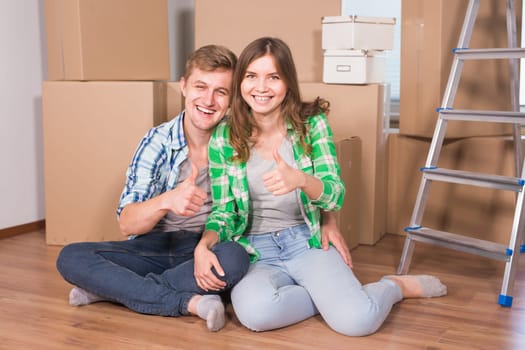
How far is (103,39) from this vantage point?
2912 mm

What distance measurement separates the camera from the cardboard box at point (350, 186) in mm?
2775

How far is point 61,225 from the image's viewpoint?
2959mm

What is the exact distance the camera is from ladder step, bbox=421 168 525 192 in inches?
89.1

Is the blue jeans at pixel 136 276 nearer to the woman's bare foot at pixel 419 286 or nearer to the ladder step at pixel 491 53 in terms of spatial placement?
the woman's bare foot at pixel 419 286

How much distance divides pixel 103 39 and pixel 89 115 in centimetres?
31

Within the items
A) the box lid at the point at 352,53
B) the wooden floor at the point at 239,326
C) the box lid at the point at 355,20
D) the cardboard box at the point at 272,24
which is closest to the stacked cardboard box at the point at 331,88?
the cardboard box at the point at 272,24

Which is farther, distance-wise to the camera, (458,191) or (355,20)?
(458,191)

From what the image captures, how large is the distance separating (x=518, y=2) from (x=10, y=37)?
2.12 metres

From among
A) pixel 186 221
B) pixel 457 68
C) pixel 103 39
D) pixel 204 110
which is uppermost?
pixel 103 39

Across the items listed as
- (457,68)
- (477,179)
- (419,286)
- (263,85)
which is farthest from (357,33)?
(419,286)

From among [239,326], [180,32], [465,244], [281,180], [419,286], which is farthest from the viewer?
[180,32]

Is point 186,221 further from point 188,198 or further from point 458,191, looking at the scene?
point 458,191

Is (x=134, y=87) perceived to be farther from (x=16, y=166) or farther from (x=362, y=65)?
(x=362, y=65)

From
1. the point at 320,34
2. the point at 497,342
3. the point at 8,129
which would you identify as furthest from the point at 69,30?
the point at 497,342
